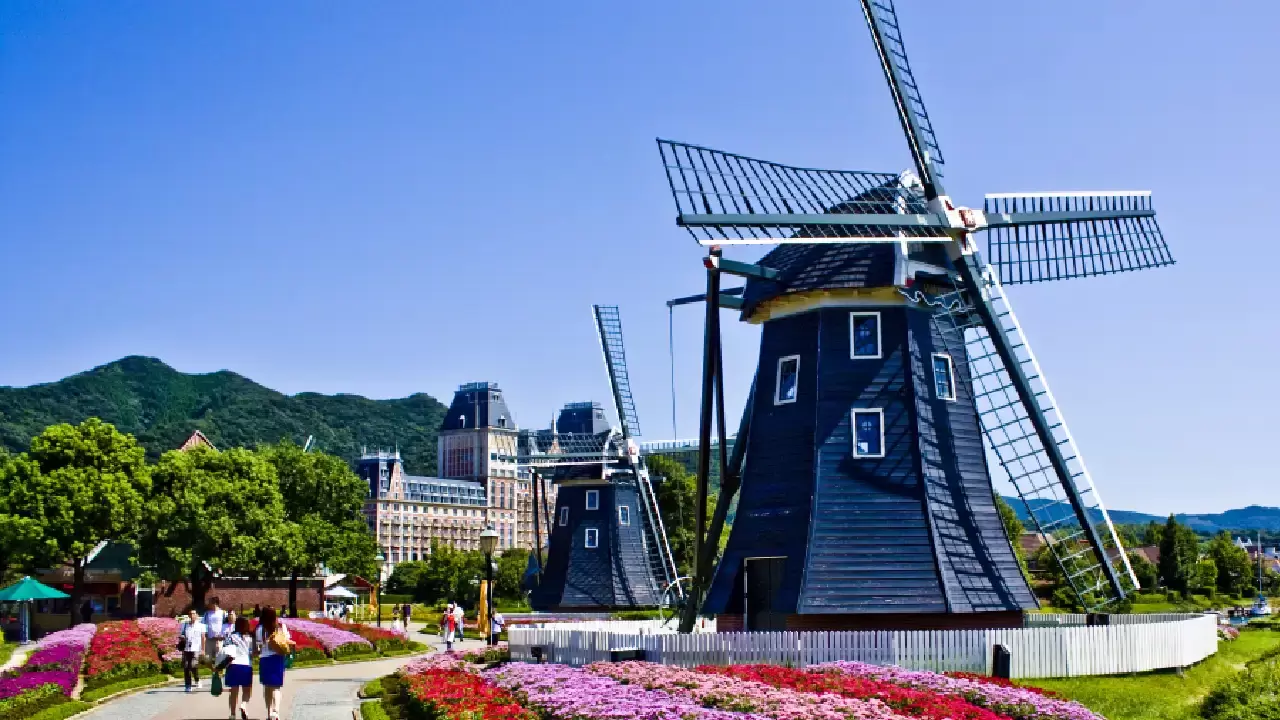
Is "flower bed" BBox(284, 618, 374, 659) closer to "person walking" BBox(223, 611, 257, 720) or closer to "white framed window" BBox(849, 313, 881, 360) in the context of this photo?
"white framed window" BBox(849, 313, 881, 360)

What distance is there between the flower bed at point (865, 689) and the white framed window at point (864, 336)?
8273mm

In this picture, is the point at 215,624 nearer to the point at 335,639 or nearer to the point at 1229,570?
the point at 335,639

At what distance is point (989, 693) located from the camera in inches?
741

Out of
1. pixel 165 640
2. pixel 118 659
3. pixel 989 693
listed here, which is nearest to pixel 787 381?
pixel 989 693

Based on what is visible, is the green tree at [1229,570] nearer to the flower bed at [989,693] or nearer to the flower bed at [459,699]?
the flower bed at [989,693]

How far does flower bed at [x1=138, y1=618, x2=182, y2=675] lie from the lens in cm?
2998

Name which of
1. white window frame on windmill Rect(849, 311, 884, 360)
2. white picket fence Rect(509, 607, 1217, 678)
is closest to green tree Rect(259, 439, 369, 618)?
white window frame on windmill Rect(849, 311, 884, 360)

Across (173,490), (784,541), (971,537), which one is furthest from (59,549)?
(971,537)

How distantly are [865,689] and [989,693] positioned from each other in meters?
1.71

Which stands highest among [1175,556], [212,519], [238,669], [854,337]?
[854,337]

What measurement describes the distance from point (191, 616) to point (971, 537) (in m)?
16.1

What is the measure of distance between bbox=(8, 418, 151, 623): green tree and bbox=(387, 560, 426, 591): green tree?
60861 millimetres

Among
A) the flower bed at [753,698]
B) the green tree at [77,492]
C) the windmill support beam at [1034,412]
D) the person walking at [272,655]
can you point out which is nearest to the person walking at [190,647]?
the person walking at [272,655]

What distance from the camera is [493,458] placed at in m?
197
